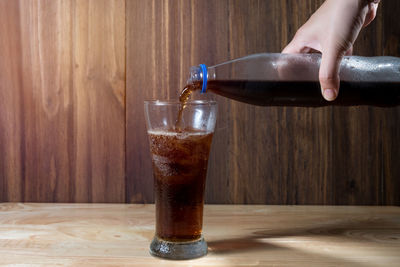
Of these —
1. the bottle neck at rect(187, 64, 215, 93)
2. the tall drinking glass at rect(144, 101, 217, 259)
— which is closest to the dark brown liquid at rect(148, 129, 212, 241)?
the tall drinking glass at rect(144, 101, 217, 259)

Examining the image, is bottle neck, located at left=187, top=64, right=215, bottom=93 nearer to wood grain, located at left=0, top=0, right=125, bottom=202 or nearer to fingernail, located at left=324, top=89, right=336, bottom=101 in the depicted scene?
fingernail, located at left=324, top=89, right=336, bottom=101

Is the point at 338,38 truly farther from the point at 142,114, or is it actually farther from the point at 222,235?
the point at 142,114

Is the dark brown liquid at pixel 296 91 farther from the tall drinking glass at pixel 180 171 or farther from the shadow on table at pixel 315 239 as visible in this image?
the shadow on table at pixel 315 239

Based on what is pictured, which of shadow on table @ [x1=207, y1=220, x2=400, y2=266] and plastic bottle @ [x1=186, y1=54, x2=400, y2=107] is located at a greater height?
plastic bottle @ [x1=186, y1=54, x2=400, y2=107]

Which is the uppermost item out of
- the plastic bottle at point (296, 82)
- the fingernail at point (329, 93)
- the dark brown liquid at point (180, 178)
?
the plastic bottle at point (296, 82)

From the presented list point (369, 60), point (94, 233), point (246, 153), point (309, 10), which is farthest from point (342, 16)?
point (94, 233)

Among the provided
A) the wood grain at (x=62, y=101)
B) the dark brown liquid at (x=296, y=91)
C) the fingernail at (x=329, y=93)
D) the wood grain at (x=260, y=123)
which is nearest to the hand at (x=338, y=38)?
the fingernail at (x=329, y=93)

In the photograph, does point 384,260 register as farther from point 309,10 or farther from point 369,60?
point 309,10
